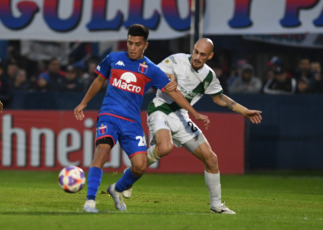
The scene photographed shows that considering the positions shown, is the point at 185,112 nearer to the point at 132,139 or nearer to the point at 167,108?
the point at 167,108

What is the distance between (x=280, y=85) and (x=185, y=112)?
8399 millimetres

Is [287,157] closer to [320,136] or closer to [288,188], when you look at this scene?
[320,136]

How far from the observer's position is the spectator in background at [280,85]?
18844 millimetres

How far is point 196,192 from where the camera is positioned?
1362cm

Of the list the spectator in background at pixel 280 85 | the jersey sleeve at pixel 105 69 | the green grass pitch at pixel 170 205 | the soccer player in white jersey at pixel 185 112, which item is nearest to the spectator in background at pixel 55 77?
the green grass pitch at pixel 170 205

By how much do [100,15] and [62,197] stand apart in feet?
26.6

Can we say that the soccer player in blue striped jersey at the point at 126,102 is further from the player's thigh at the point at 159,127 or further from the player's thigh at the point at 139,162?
the player's thigh at the point at 159,127

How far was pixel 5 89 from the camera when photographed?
18594mm

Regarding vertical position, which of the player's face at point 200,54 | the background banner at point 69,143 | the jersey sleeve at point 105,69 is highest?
the player's face at point 200,54

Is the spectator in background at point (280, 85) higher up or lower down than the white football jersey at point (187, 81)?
lower down

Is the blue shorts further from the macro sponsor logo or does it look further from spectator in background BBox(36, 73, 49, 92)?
spectator in background BBox(36, 73, 49, 92)

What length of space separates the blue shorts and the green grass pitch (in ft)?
2.49

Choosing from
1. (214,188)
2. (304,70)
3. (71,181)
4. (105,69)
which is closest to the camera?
(71,181)

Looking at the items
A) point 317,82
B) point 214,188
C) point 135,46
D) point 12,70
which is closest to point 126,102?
point 135,46
